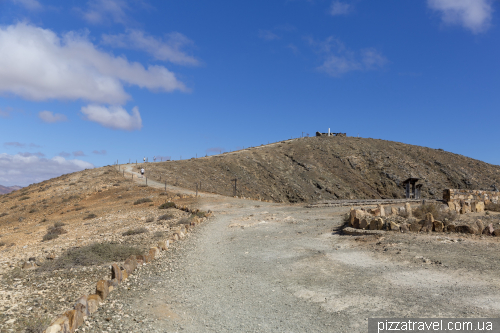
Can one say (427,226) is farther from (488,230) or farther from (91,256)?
(91,256)

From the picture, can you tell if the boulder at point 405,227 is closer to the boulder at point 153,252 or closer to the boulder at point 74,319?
the boulder at point 153,252

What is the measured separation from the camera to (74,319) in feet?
18.3

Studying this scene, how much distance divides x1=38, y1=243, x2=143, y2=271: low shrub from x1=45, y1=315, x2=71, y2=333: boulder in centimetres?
564

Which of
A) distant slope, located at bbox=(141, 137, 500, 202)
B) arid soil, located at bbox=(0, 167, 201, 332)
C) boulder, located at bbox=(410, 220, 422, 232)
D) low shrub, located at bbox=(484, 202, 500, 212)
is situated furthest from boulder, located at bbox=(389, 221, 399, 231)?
distant slope, located at bbox=(141, 137, 500, 202)

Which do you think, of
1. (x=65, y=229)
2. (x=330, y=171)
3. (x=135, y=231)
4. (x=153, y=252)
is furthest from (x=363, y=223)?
(x=330, y=171)

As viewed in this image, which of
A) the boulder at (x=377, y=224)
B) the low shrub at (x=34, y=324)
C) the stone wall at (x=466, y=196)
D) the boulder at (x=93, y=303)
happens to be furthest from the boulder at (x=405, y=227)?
the stone wall at (x=466, y=196)

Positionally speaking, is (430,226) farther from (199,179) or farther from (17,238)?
(199,179)

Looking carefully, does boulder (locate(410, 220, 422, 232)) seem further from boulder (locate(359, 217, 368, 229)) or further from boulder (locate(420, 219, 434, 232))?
boulder (locate(359, 217, 368, 229))

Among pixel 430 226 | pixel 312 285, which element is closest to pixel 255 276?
pixel 312 285

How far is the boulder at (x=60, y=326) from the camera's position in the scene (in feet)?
16.6

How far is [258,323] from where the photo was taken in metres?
5.91

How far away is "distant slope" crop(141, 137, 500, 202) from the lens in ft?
183

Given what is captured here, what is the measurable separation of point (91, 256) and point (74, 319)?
20.1 ft

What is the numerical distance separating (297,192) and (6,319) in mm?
53902
